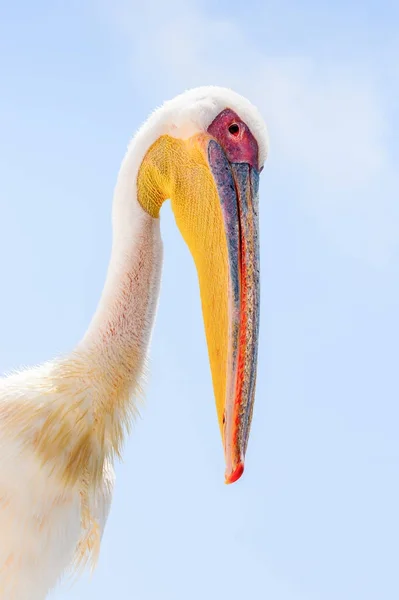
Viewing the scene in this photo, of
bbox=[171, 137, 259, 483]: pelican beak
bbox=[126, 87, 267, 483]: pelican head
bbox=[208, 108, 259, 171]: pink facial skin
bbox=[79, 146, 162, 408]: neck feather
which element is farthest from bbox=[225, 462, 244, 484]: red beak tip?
bbox=[208, 108, 259, 171]: pink facial skin

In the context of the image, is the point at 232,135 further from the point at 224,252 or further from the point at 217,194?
the point at 224,252

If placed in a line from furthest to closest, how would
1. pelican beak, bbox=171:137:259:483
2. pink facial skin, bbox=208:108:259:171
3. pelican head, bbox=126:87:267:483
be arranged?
pink facial skin, bbox=208:108:259:171 < pelican head, bbox=126:87:267:483 < pelican beak, bbox=171:137:259:483

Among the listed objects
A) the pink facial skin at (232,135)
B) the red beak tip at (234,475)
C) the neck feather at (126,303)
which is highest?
the pink facial skin at (232,135)

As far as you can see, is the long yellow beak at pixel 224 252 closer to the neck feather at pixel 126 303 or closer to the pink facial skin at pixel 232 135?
the pink facial skin at pixel 232 135

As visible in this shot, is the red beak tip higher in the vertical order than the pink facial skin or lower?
lower

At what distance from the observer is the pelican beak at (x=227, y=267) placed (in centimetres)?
507

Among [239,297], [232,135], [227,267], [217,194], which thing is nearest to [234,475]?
[239,297]

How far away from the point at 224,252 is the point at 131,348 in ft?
2.16

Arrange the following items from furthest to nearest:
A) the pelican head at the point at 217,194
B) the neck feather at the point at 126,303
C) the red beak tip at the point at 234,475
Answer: the neck feather at the point at 126,303 < the pelican head at the point at 217,194 < the red beak tip at the point at 234,475

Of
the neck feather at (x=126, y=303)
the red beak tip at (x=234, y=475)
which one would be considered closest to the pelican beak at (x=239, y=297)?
the red beak tip at (x=234, y=475)

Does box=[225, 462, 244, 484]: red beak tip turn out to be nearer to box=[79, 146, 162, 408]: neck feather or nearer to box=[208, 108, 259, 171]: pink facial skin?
box=[79, 146, 162, 408]: neck feather

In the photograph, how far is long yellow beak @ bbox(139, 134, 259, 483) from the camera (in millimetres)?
5086

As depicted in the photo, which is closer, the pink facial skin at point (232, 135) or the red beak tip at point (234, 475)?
the red beak tip at point (234, 475)

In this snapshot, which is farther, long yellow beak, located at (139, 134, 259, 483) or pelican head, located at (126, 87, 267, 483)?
pelican head, located at (126, 87, 267, 483)
